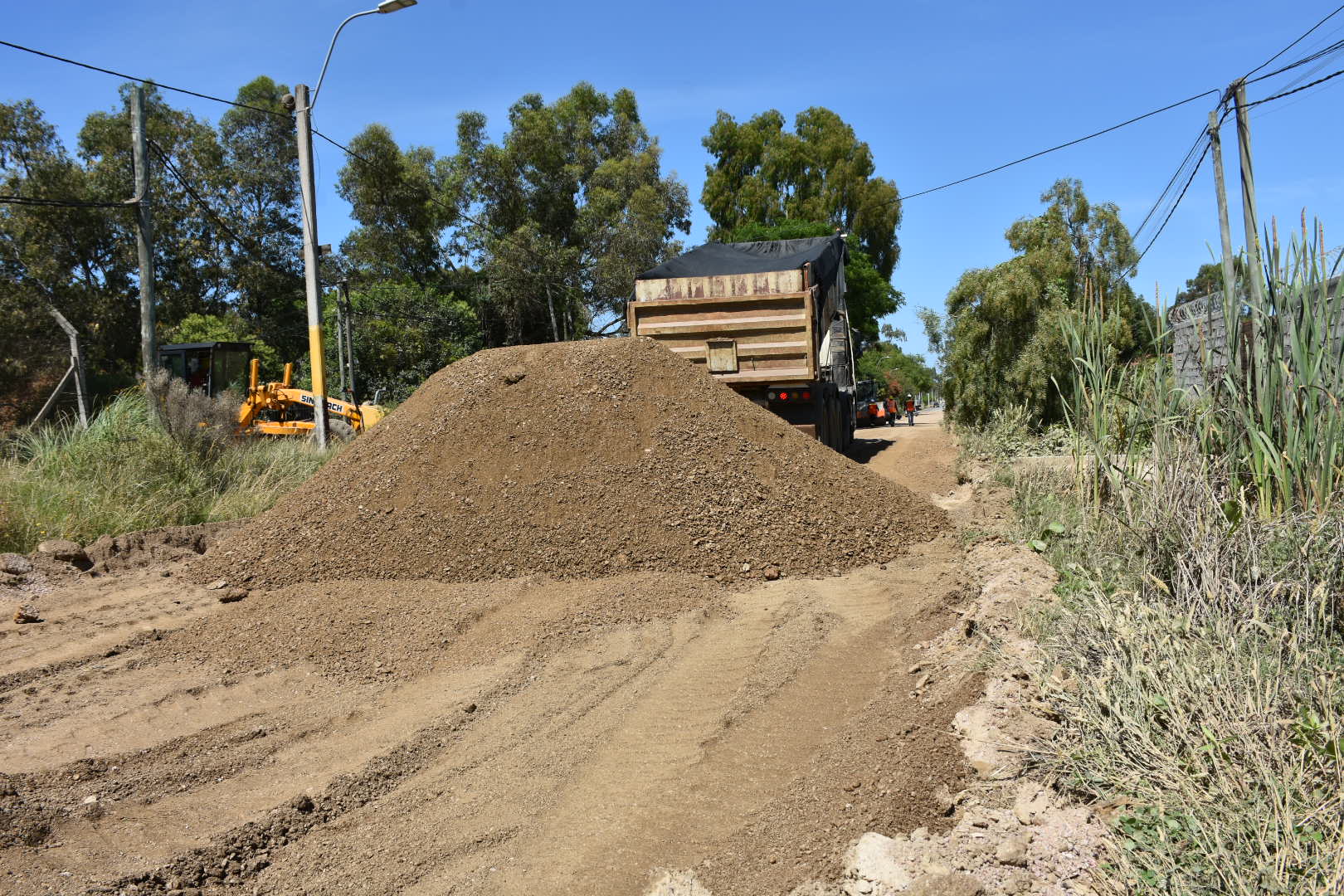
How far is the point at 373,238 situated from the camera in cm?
3209

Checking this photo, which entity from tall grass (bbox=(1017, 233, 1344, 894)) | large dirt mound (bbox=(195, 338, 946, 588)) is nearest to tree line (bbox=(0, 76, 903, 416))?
large dirt mound (bbox=(195, 338, 946, 588))

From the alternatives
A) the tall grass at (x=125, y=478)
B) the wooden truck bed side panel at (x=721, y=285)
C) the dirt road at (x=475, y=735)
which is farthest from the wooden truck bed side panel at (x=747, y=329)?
the tall grass at (x=125, y=478)

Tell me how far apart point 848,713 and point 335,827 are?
2.42m

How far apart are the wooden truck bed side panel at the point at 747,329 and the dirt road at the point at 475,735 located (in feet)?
15.3

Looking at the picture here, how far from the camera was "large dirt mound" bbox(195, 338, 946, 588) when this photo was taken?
24.7 ft

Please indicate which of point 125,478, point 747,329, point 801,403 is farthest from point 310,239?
point 801,403

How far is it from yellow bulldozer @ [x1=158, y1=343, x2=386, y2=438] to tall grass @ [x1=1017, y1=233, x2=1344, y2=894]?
12620 millimetres

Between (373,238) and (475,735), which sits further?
(373,238)

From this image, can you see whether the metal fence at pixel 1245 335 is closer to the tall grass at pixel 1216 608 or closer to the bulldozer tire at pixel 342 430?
the tall grass at pixel 1216 608

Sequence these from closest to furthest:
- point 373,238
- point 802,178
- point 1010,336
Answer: point 1010,336 < point 373,238 < point 802,178

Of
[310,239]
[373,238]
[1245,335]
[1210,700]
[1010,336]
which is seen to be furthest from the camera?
[373,238]

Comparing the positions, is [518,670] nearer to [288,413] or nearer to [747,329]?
[747,329]

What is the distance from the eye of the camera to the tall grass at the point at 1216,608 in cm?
261

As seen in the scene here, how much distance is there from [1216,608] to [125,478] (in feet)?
33.7
